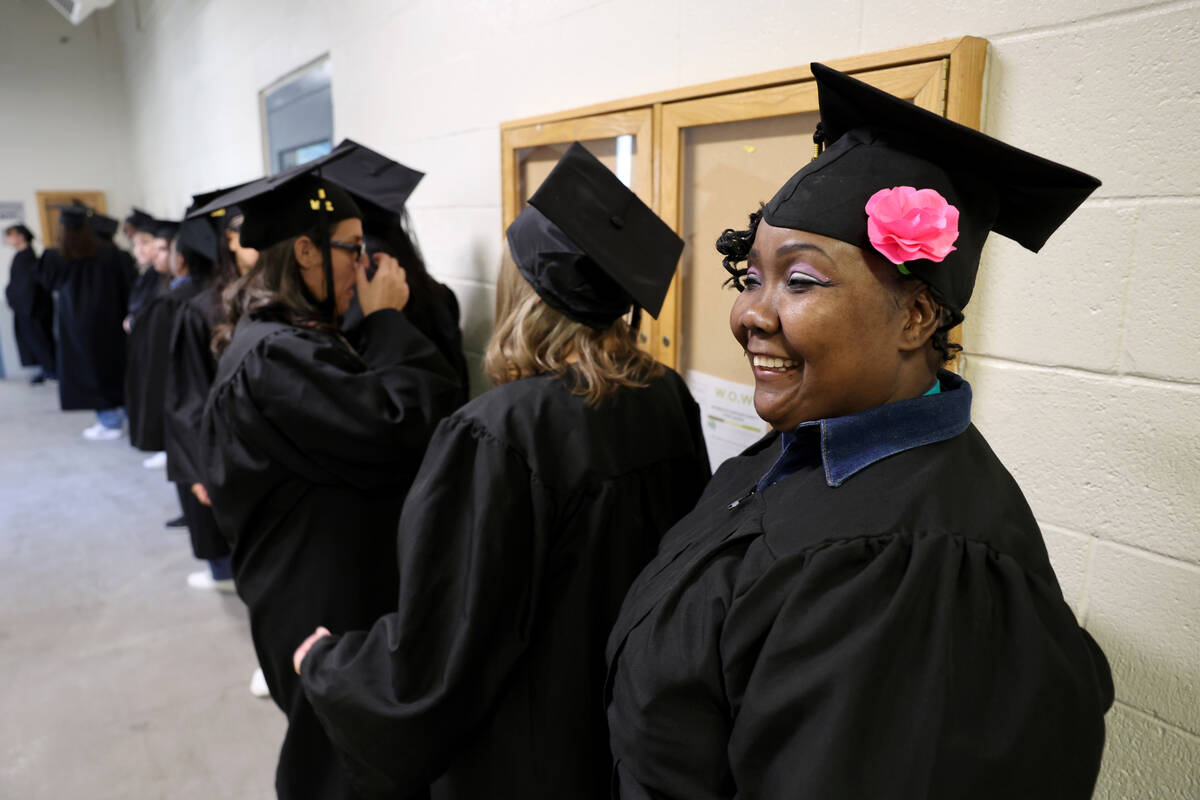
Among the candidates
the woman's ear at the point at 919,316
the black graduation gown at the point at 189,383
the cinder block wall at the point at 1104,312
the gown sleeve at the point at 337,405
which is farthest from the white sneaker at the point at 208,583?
the woman's ear at the point at 919,316

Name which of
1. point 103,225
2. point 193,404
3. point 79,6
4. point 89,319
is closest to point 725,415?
point 193,404

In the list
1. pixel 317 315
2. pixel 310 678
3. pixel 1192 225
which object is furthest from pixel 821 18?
pixel 310 678

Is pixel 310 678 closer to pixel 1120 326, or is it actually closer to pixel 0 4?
pixel 1120 326

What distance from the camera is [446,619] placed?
48.8 inches

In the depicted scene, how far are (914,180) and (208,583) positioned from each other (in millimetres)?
3642

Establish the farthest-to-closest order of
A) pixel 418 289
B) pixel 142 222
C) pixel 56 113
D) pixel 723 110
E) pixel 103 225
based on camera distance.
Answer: pixel 56 113 < pixel 103 225 < pixel 142 222 < pixel 418 289 < pixel 723 110

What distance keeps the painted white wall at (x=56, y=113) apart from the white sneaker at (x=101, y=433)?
3.11 metres

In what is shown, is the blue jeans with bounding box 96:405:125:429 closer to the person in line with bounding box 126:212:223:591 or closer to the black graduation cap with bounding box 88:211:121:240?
the black graduation cap with bounding box 88:211:121:240

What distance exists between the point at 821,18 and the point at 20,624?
3.73 m

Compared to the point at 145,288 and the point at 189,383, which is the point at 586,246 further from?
the point at 145,288

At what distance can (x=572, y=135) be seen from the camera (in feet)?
6.48

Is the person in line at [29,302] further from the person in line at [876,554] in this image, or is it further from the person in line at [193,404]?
the person in line at [876,554]

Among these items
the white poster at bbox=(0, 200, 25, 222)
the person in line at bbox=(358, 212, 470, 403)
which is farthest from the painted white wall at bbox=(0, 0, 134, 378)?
the person in line at bbox=(358, 212, 470, 403)

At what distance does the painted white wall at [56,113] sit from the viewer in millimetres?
7875
